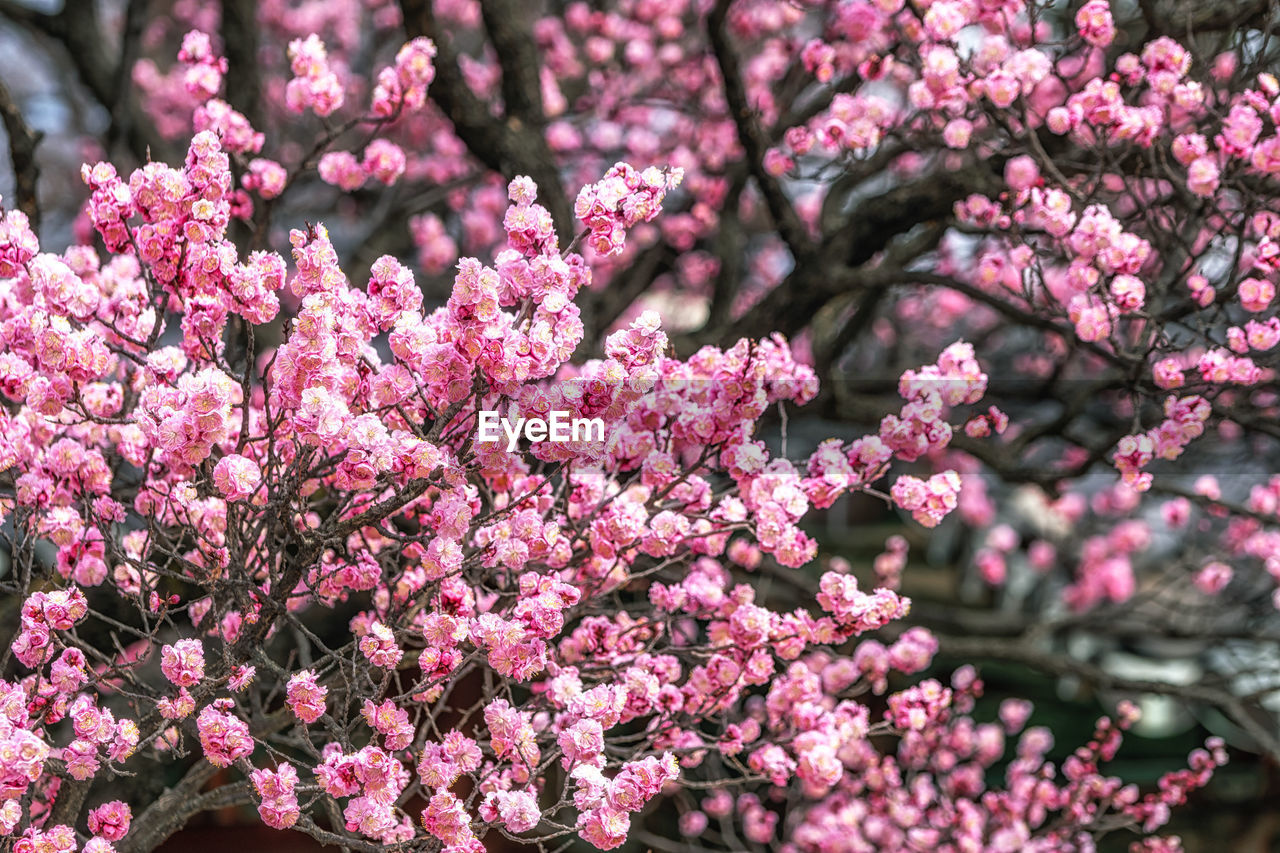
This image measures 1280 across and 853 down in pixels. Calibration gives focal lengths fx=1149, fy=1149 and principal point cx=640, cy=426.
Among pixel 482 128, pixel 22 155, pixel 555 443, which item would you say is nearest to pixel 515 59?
pixel 482 128

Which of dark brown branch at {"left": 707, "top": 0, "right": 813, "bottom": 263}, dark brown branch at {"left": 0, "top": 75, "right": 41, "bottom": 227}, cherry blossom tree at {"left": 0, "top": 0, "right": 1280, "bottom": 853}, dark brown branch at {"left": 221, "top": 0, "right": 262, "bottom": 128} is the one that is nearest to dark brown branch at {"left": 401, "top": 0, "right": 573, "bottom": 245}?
cherry blossom tree at {"left": 0, "top": 0, "right": 1280, "bottom": 853}

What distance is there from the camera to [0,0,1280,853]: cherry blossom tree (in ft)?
7.60

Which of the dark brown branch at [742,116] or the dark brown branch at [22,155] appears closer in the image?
the dark brown branch at [22,155]

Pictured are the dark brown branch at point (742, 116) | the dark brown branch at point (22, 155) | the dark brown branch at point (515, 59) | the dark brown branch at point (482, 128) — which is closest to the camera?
the dark brown branch at point (22, 155)

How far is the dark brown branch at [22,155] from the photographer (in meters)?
3.67

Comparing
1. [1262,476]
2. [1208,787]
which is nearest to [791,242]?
[1262,476]

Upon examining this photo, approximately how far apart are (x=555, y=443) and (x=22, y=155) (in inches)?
97.0

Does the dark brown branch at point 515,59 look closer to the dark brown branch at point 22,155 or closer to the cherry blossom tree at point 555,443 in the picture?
the cherry blossom tree at point 555,443

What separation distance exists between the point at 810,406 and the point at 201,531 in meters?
2.69

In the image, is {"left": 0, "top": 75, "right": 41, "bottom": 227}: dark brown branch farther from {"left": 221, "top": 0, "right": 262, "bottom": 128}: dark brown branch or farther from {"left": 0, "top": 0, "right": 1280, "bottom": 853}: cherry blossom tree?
{"left": 221, "top": 0, "right": 262, "bottom": 128}: dark brown branch

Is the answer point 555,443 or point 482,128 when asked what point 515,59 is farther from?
point 555,443

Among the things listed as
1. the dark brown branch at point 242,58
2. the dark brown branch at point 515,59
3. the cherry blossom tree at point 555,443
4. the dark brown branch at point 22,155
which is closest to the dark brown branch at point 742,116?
the cherry blossom tree at point 555,443

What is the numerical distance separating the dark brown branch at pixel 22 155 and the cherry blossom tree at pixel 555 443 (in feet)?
0.06

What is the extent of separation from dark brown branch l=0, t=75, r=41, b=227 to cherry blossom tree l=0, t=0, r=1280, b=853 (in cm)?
2
